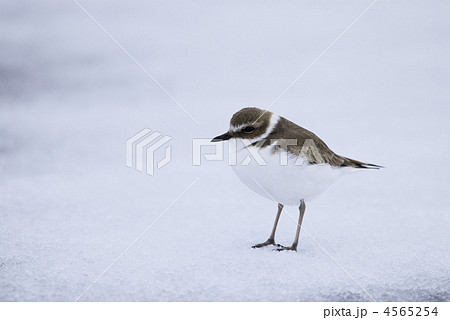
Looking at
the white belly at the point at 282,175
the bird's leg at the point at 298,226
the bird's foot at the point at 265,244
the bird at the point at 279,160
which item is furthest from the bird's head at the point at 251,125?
the bird's foot at the point at 265,244

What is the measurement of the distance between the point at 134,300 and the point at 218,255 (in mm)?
891

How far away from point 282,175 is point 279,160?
0.11 m

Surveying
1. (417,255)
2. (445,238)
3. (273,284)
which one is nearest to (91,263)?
(273,284)

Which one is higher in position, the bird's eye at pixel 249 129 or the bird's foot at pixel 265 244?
the bird's eye at pixel 249 129

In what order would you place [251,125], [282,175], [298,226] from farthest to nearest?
[298,226]
[251,125]
[282,175]

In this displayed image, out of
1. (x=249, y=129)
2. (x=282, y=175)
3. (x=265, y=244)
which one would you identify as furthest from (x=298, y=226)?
(x=249, y=129)

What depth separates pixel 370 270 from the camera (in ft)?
13.3

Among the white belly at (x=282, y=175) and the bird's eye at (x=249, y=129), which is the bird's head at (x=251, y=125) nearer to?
the bird's eye at (x=249, y=129)

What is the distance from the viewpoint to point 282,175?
13.7 feet

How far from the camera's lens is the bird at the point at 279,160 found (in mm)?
4195

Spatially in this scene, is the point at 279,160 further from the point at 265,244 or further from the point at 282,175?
the point at 265,244

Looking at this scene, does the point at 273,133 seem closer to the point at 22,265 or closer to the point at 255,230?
the point at 255,230

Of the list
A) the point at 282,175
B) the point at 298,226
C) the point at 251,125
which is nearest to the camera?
the point at 282,175

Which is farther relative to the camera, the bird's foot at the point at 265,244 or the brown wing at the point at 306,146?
the bird's foot at the point at 265,244
